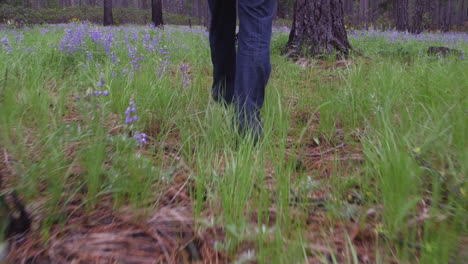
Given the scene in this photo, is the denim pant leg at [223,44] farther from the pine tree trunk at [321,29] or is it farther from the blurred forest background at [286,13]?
the blurred forest background at [286,13]

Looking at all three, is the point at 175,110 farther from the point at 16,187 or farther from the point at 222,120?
the point at 16,187

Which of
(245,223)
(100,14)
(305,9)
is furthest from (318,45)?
(100,14)

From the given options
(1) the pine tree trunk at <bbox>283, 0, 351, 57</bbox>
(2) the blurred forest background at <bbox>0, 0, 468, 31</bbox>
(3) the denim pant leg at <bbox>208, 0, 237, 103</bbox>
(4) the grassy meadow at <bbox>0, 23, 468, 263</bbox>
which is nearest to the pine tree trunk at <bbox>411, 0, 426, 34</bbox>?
(2) the blurred forest background at <bbox>0, 0, 468, 31</bbox>

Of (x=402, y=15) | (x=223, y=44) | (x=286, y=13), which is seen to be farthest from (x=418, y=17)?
(x=286, y=13)

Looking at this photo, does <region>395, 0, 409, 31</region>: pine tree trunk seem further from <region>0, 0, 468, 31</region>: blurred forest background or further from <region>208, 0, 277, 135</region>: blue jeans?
<region>208, 0, 277, 135</region>: blue jeans

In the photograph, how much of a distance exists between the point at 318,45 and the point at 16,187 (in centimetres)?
412

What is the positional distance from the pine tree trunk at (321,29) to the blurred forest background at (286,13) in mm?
1034

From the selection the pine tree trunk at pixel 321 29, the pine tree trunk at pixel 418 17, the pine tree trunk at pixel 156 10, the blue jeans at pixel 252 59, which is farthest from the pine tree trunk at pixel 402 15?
the blue jeans at pixel 252 59

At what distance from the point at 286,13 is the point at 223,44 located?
37.8m

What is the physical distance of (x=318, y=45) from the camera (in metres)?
4.59

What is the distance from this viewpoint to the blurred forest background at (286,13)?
14016mm

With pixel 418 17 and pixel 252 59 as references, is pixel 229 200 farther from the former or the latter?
pixel 418 17

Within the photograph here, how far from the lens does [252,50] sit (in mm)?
1961

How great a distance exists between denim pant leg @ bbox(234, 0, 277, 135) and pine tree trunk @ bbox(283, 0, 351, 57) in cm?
266
